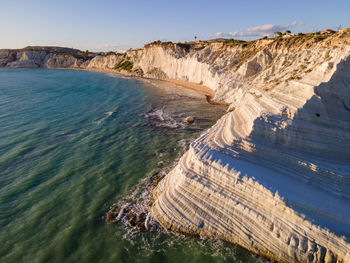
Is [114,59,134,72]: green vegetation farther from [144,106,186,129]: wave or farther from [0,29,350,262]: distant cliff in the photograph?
[0,29,350,262]: distant cliff

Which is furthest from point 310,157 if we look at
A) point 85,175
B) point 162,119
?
point 162,119

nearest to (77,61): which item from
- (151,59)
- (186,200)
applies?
(151,59)

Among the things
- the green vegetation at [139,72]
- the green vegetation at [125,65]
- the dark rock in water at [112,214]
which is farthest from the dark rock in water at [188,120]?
the green vegetation at [125,65]

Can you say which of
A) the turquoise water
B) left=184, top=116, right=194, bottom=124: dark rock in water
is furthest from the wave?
left=184, top=116, right=194, bottom=124: dark rock in water

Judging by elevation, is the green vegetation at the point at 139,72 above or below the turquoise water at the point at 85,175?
above

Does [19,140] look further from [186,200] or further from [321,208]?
[321,208]

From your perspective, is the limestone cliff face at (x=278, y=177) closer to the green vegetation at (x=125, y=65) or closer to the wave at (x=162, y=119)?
the wave at (x=162, y=119)
